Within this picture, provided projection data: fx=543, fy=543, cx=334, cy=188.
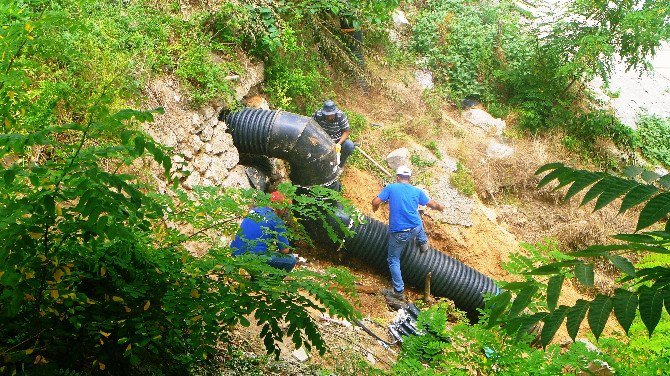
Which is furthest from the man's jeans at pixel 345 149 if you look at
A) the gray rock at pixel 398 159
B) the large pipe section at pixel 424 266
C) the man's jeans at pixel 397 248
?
the man's jeans at pixel 397 248

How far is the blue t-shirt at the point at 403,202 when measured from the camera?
6672mm

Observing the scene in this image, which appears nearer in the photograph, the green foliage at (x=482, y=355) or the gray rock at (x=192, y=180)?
the green foliage at (x=482, y=355)

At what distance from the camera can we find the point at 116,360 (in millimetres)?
2900

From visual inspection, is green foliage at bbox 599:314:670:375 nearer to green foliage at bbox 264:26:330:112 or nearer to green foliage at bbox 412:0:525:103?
green foliage at bbox 264:26:330:112

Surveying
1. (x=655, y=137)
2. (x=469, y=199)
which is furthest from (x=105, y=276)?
(x=655, y=137)

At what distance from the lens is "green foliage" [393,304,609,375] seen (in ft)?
10.4

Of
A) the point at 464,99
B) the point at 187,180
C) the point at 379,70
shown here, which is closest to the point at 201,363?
the point at 187,180

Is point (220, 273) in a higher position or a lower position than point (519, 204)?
higher

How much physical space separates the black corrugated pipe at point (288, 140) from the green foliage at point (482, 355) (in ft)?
11.8

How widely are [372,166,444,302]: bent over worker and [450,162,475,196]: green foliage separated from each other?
282cm

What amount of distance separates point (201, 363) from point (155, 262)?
3.00 feet

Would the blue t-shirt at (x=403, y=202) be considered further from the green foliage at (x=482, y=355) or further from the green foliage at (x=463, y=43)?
the green foliage at (x=463, y=43)

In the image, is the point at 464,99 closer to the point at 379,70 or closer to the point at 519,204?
the point at 379,70

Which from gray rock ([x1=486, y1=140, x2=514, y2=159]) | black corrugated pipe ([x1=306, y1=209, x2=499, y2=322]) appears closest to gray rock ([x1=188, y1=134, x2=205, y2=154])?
black corrugated pipe ([x1=306, y1=209, x2=499, y2=322])
